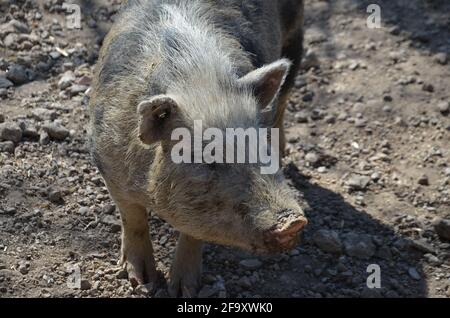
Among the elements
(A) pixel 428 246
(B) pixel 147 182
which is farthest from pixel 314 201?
(B) pixel 147 182

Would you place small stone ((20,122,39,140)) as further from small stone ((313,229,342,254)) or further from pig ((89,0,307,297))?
small stone ((313,229,342,254))

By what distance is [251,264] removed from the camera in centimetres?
466

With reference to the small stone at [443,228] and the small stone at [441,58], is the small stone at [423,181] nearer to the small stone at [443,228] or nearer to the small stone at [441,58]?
the small stone at [443,228]

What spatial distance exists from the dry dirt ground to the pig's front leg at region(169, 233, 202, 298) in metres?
0.09

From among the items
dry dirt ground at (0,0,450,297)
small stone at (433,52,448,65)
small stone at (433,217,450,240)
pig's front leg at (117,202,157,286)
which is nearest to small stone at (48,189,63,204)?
dry dirt ground at (0,0,450,297)

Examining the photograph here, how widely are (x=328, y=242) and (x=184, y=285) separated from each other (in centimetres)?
98

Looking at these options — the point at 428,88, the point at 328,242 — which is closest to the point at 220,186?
the point at 328,242

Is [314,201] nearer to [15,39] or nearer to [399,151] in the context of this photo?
[399,151]

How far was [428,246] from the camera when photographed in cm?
495

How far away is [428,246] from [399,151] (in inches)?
42.0

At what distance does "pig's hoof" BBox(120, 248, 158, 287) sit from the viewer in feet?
14.6

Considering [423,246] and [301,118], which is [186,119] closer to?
[423,246]

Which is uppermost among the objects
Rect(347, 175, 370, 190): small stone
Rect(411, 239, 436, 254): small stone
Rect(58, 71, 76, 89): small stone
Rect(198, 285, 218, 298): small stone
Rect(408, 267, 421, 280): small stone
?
Rect(58, 71, 76, 89): small stone

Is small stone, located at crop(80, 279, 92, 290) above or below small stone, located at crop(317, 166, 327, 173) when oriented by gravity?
below
